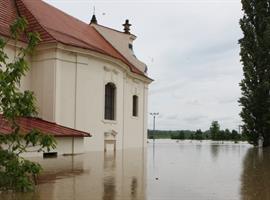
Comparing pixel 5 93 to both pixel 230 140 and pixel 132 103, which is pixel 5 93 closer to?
pixel 132 103

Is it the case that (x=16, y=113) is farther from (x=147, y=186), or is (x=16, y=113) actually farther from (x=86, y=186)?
(x=147, y=186)

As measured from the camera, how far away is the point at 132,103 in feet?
111

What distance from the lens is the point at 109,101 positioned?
27.8 metres

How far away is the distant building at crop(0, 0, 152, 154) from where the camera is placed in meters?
22.7

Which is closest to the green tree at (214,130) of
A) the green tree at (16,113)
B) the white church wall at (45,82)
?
the white church wall at (45,82)

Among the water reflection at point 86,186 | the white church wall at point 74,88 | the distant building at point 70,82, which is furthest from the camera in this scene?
the white church wall at point 74,88

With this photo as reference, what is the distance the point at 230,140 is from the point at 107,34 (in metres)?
34.3

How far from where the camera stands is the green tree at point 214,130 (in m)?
66.7

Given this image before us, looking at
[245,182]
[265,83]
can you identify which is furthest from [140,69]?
[245,182]

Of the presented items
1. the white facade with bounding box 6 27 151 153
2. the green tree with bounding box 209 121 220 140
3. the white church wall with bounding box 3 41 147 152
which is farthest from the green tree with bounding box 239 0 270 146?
the green tree with bounding box 209 121 220 140

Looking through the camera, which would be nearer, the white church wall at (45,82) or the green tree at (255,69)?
the white church wall at (45,82)

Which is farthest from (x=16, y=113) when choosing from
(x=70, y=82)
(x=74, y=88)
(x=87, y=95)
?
(x=87, y=95)

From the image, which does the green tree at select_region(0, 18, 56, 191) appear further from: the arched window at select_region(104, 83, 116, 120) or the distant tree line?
the distant tree line

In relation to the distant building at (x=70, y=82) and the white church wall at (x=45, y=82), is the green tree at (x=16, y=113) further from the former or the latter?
the white church wall at (x=45, y=82)
